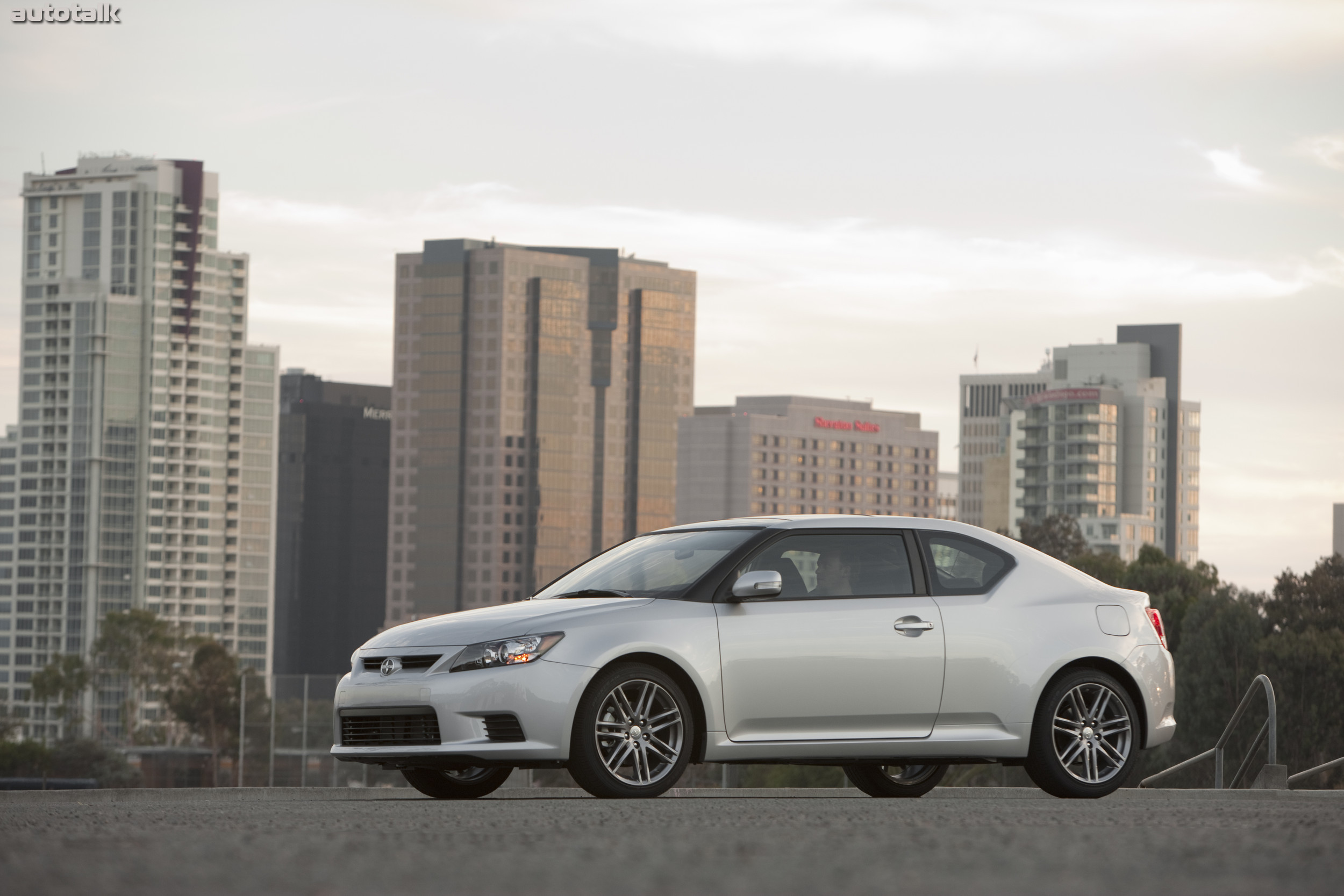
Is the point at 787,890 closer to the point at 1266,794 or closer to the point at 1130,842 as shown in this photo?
the point at 1130,842

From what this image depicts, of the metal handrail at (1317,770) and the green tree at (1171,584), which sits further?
the green tree at (1171,584)

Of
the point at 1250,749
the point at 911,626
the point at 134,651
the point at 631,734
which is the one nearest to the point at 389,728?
the point at 631,734

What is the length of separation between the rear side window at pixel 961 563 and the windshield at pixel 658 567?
109 cm

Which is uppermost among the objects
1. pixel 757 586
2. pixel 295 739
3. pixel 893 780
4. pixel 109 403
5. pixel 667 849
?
pixel 109 403

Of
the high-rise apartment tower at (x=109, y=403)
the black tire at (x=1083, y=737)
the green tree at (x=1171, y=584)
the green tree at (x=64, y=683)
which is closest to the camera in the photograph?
the black tire at (x=1083, y=737)

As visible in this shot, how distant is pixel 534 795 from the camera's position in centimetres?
1148

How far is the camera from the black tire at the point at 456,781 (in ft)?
37.0

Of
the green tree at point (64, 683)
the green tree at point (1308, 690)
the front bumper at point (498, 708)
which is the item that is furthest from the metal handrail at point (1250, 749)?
the green tree at point (64, 683)

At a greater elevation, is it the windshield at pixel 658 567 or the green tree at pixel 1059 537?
the windshield at pixel 658 567

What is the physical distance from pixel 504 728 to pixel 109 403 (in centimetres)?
17863

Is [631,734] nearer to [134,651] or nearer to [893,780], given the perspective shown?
[893,780]

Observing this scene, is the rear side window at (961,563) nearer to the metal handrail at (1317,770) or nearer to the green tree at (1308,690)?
the metal handrail at (1317,770)

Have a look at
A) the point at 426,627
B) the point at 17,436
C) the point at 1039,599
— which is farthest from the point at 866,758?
the point at 17,436

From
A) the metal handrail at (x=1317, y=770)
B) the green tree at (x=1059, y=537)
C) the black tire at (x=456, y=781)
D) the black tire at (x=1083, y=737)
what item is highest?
the black tire at (x=1083, y=737)
